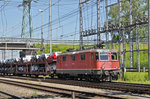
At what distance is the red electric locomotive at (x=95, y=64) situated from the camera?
72.8 feet

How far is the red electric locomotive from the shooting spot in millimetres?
22203

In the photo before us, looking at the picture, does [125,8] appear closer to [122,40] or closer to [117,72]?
[122,40]

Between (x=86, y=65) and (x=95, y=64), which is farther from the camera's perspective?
(x=86, y=65)

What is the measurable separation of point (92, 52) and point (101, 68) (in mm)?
1675

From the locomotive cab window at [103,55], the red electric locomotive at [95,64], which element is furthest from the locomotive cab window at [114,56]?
the locomotive cab window at [103,55]

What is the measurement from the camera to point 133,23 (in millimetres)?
33062

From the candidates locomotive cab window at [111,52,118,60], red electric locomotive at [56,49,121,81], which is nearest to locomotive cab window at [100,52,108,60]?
red electric locomotive at [56,49,121,81]

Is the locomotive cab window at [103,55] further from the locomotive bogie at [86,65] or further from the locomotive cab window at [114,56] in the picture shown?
the locomotive cab window at [114,56]

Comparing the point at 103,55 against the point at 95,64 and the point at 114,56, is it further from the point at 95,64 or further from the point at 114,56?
the point at 114,56

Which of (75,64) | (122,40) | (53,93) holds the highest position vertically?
(122,40)

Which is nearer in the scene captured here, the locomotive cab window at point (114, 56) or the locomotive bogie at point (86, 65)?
the locomotive bogie at point (86, 65)

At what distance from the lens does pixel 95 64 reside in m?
22.2

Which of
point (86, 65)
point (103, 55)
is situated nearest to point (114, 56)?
point (103, 55)

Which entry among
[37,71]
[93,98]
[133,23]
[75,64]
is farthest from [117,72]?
[37,71]
